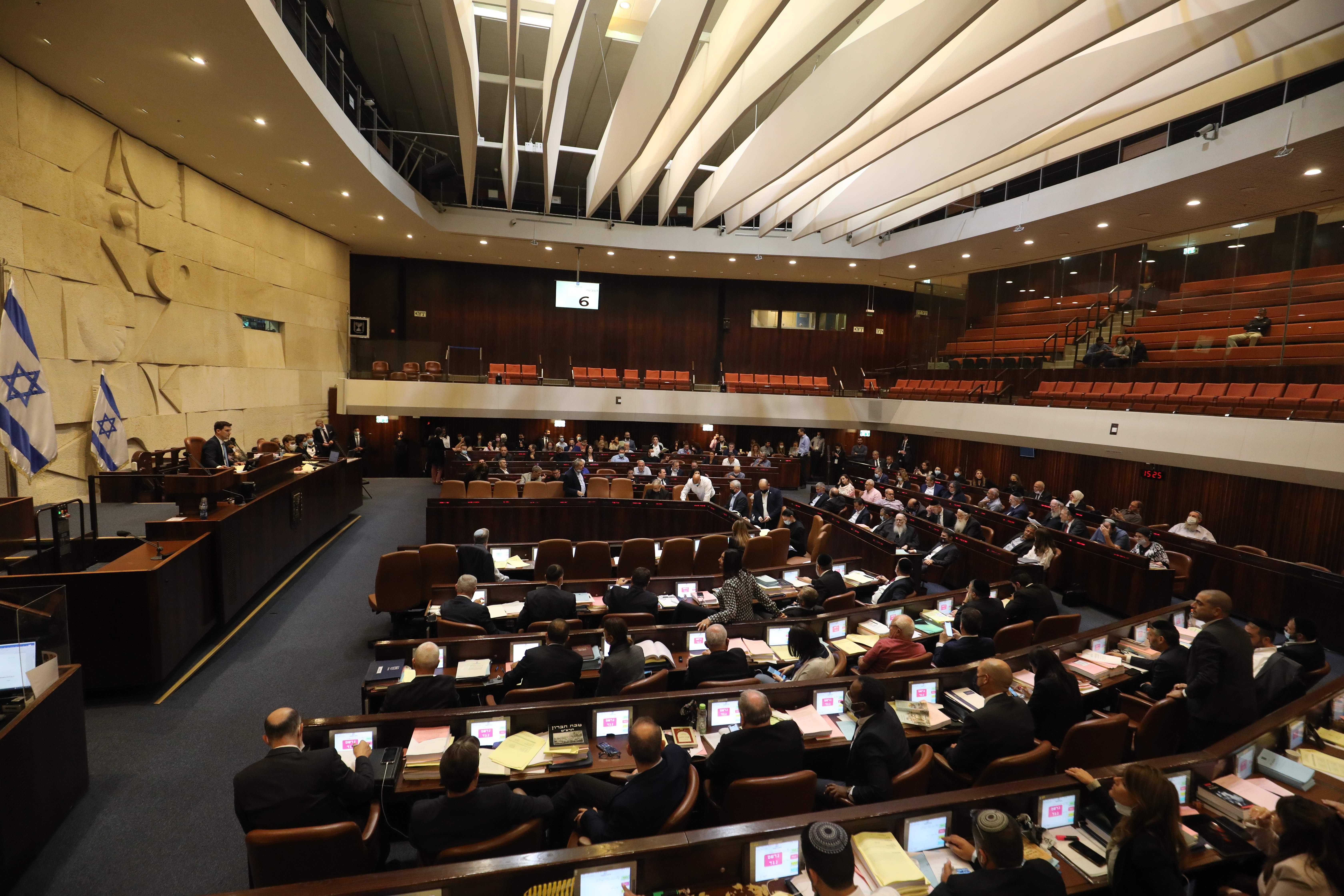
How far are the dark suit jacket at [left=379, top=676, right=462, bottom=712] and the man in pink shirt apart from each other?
283cm

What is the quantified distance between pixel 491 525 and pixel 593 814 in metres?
7.33

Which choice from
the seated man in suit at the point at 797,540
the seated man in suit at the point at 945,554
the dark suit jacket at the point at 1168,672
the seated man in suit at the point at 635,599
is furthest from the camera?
the seated man in suit at the point at 797,540

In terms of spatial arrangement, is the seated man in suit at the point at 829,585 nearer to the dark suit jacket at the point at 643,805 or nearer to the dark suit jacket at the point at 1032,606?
the dark suit jacket at the point at 1032,606

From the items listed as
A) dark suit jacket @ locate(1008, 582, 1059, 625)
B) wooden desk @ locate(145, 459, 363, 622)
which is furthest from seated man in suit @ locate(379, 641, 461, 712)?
dark suit jacket @ locate(1008, 582, 1059, 625)

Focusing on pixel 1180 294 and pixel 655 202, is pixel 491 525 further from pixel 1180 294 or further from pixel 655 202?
pixel 1180 294

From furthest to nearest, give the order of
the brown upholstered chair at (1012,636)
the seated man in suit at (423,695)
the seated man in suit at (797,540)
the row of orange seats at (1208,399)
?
the seated man in suit at (797,540)
the row of orange seats at (1208,399)
the brown upholstered chair at (1012,636)
the seated man in suit at (423,695)

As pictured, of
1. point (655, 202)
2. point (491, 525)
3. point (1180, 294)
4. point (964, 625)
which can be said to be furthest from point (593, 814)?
point (655, 202)

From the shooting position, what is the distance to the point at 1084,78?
6.54 m

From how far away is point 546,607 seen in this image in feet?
16.8

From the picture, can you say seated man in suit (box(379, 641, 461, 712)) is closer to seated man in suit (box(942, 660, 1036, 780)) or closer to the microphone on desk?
seated man in suit (box(942, 660, 1036, 780))

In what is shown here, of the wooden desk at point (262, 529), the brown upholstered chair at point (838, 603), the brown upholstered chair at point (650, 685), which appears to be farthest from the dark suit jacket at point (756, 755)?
the wooden desk at point (262, 529)

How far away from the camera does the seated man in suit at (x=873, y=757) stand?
120 inches

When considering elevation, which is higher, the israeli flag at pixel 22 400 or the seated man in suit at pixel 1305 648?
the israeli flag at pixel 22 400

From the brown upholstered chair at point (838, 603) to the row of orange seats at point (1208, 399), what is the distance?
24.4ft
